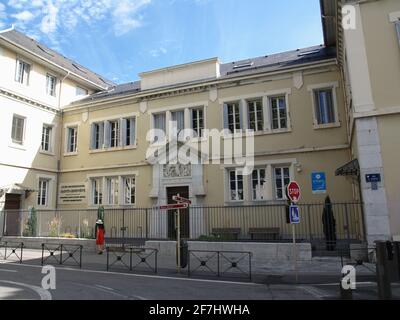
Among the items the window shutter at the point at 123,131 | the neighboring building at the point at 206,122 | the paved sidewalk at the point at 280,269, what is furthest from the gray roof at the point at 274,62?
the paved sidewalk at the point at 280,269

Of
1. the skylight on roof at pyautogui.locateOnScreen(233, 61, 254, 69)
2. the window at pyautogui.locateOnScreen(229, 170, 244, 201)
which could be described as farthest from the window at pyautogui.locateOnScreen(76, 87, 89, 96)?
the window at pyautogui.locateOnScreen(229, 170, 244, 201)

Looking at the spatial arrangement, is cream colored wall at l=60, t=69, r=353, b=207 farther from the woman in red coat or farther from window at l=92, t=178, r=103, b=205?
the woman in red coat

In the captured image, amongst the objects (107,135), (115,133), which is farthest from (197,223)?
(107,135)

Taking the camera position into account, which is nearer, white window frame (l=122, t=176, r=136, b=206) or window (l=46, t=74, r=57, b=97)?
white window frame (l=122, t=176, r=136, b=206)

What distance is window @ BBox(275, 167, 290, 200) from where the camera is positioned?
1727 cm

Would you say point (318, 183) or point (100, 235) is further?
point (318, 183)

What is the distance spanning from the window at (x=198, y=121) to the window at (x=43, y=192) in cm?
994

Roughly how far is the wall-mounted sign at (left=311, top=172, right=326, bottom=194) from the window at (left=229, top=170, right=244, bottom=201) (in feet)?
11.3

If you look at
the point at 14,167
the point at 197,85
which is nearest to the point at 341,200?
the point at 197,85

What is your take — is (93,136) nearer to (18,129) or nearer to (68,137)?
(68,137)

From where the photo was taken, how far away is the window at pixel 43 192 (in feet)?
72.3

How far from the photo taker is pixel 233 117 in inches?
748

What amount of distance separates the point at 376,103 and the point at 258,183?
744 centimetres

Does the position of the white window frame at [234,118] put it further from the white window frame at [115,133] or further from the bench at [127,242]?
the bench at [127,242]
